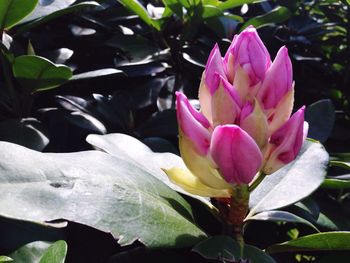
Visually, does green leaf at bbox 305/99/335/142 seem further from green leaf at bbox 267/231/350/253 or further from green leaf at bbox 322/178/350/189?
green leaf at bbox 267/231/350/253

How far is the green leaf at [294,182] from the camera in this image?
0.84 m

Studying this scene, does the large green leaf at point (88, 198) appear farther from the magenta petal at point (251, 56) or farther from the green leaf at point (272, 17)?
the green leaf at point (272, 17)

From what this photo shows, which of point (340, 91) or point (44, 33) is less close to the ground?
point (44, 33)

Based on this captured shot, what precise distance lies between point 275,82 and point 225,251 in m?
0.28

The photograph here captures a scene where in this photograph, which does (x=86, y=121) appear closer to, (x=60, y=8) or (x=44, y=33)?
(x=60, y=8)

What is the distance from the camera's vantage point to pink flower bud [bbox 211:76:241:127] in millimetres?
759

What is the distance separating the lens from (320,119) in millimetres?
1201

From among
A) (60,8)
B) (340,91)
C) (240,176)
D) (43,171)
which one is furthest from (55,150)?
(340,91)

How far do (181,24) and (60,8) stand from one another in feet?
1.56

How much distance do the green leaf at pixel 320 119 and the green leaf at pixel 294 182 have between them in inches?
8.7

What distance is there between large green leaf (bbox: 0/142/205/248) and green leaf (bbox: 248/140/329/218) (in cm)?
16

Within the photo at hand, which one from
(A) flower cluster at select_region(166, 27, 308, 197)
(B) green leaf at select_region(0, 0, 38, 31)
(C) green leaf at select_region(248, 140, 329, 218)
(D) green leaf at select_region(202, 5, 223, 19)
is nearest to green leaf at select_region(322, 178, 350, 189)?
(C) green leaf at select_region(248, 140, 329, 218)

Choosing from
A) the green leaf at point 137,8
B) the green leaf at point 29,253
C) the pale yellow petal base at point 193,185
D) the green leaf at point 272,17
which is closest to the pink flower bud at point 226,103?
the pale yellow petal base at point 193,185

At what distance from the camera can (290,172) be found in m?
0.93
